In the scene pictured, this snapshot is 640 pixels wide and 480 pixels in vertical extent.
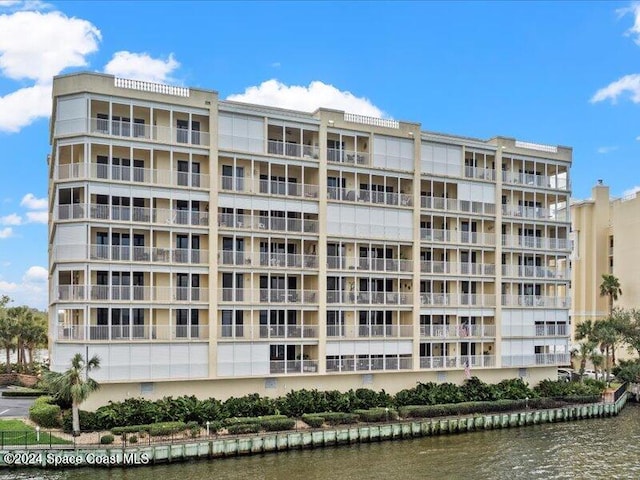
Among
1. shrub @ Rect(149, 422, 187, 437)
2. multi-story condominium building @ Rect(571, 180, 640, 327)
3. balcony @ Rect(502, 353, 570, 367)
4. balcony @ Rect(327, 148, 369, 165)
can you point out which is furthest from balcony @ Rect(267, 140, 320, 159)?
multi-story condominium building @ Rect(571, 180, 640, 327)

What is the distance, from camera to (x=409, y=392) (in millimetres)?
50125

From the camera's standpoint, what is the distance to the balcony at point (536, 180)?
5869cm

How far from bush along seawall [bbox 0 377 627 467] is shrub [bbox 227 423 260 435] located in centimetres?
6

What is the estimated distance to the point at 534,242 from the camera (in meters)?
59.1

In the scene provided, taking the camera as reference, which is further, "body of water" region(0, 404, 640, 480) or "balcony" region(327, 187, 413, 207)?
Result: "balcony" region(327, 187, 413, 207)

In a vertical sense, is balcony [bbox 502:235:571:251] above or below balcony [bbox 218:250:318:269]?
above

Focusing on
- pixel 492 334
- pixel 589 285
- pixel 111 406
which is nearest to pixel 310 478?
pixel 111 406

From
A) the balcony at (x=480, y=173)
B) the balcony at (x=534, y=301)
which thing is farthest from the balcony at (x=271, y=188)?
the balcony at (x=534, y=301)

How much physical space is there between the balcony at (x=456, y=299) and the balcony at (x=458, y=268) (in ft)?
6.17

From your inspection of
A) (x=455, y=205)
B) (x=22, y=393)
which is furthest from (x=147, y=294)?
(x=455, y=205)

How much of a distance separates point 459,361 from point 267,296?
17.7 m

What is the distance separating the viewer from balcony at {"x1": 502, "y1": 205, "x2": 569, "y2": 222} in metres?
58.1

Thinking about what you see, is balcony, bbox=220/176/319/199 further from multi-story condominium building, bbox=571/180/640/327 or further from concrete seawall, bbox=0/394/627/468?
multi-story condominium building, bbox=571/180/640/327

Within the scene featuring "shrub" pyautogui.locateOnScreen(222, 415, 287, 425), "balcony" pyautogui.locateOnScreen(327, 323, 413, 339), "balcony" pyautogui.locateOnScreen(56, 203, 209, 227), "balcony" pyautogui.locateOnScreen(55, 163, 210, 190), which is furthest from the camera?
"balcony" pyautogui.locateOnScreen(327, 323, 413, 339)
